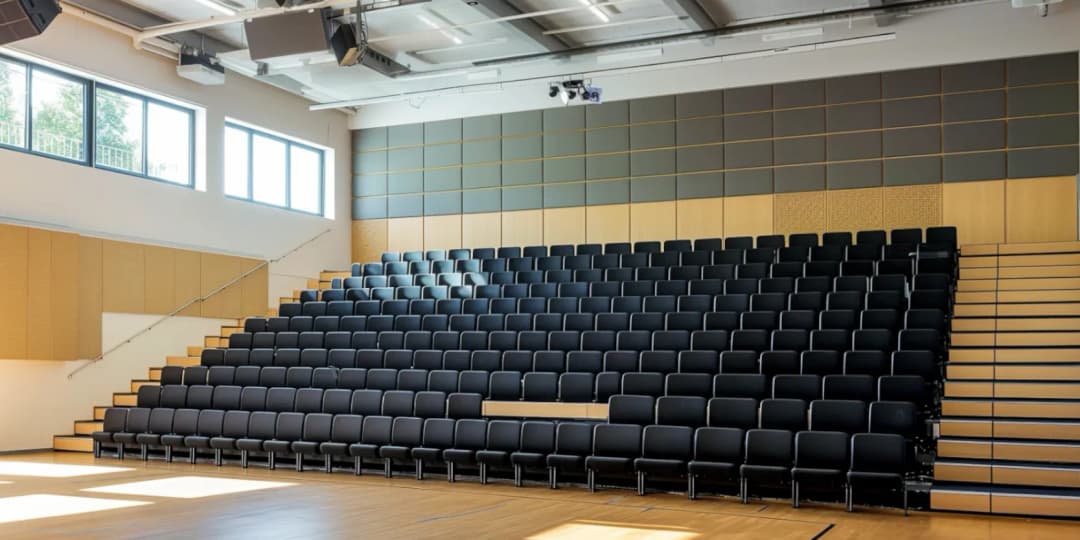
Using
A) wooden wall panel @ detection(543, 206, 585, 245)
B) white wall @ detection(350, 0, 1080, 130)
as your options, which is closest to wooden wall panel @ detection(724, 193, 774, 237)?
white wall @ detection(350, 0, 1080, 130)

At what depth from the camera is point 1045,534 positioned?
5.03 metres

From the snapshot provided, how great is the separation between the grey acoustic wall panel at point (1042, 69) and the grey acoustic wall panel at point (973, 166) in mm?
767

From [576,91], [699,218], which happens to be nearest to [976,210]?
[699,218]

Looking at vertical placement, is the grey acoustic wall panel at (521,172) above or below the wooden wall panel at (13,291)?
above

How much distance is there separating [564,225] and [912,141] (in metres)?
4.02

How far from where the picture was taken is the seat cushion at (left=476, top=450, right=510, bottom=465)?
6906 millimetres

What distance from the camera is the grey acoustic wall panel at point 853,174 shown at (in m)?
10.4

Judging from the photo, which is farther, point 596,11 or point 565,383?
point 596,11

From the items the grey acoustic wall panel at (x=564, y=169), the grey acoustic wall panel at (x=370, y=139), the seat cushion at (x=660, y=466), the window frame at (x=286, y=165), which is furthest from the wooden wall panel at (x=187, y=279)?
the seat cushion at (x=660, y=466)

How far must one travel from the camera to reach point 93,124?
9680 mm

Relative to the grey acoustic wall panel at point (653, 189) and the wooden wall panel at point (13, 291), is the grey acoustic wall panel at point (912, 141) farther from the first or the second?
the wooden wall panel at point (13, 291)

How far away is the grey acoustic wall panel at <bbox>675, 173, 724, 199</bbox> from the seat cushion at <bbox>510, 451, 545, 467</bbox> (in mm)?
5213

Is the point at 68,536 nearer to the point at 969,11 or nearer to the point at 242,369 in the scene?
the point at 242,369

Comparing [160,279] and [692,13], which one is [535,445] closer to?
[692,13]
